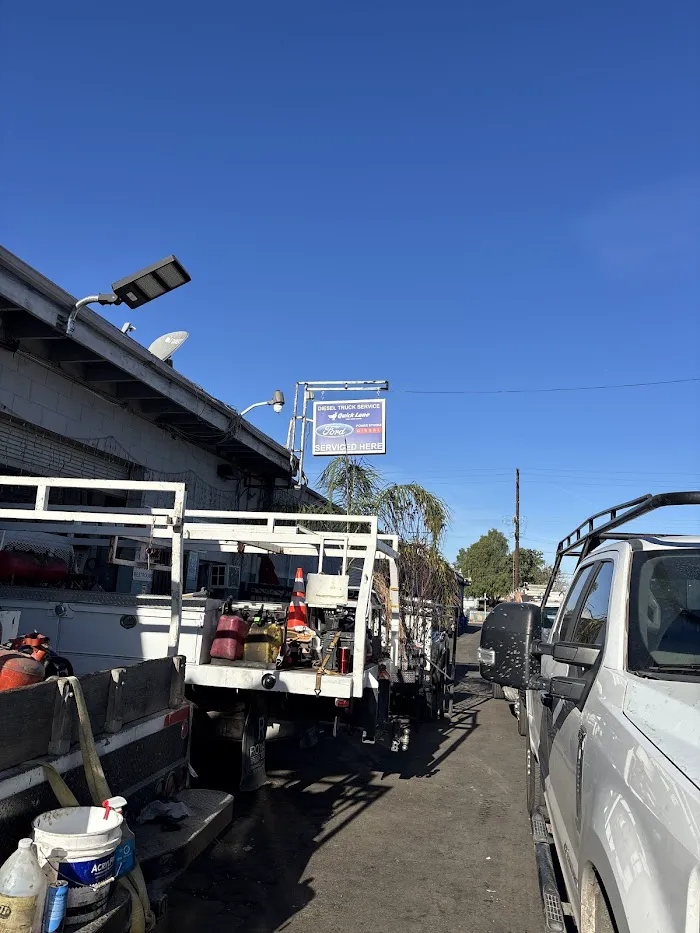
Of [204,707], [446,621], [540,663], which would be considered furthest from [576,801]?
[446,621]

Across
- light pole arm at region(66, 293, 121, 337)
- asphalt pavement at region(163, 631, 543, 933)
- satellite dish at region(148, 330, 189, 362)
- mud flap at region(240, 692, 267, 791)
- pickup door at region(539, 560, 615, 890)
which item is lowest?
asphalt pavement at region(163, 631, 543, 933)

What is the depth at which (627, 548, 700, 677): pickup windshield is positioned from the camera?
246 centimetres

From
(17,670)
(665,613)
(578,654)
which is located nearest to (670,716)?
(578,654)

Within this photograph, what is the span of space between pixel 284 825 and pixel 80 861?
318 cm

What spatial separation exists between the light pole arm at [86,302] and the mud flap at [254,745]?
471cm

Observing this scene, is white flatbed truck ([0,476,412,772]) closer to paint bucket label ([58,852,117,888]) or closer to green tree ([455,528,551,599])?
paint bucket label ([58,852,117,888])

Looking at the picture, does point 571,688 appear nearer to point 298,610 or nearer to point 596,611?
point 596,611

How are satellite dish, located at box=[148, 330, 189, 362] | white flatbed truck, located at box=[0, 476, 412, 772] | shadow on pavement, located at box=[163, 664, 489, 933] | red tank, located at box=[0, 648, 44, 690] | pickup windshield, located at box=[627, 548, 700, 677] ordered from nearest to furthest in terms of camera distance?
pickup windshield, located at box=[627, 548, 700, 677] < red tank, located at box=[0, 648, 44, 690] < shadow on pavement, located at box=[163, 664, 489, 933] < white flatbed truck, located at box=[0, 476, 412, 772] < satellite dish, located at box=[148, 330, 189, 362]

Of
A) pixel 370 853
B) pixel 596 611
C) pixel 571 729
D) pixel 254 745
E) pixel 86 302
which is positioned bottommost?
pixel 370 853

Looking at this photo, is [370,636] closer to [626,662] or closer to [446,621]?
[626,662]

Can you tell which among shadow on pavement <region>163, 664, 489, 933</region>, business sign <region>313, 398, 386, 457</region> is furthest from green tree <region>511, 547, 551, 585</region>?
shadow on pavement <region>163, 664, 489, 933</region>

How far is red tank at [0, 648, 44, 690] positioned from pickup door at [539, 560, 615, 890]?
2621 mm

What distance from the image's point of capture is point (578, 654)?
8.30 ft

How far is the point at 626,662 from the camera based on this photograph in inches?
97.1
